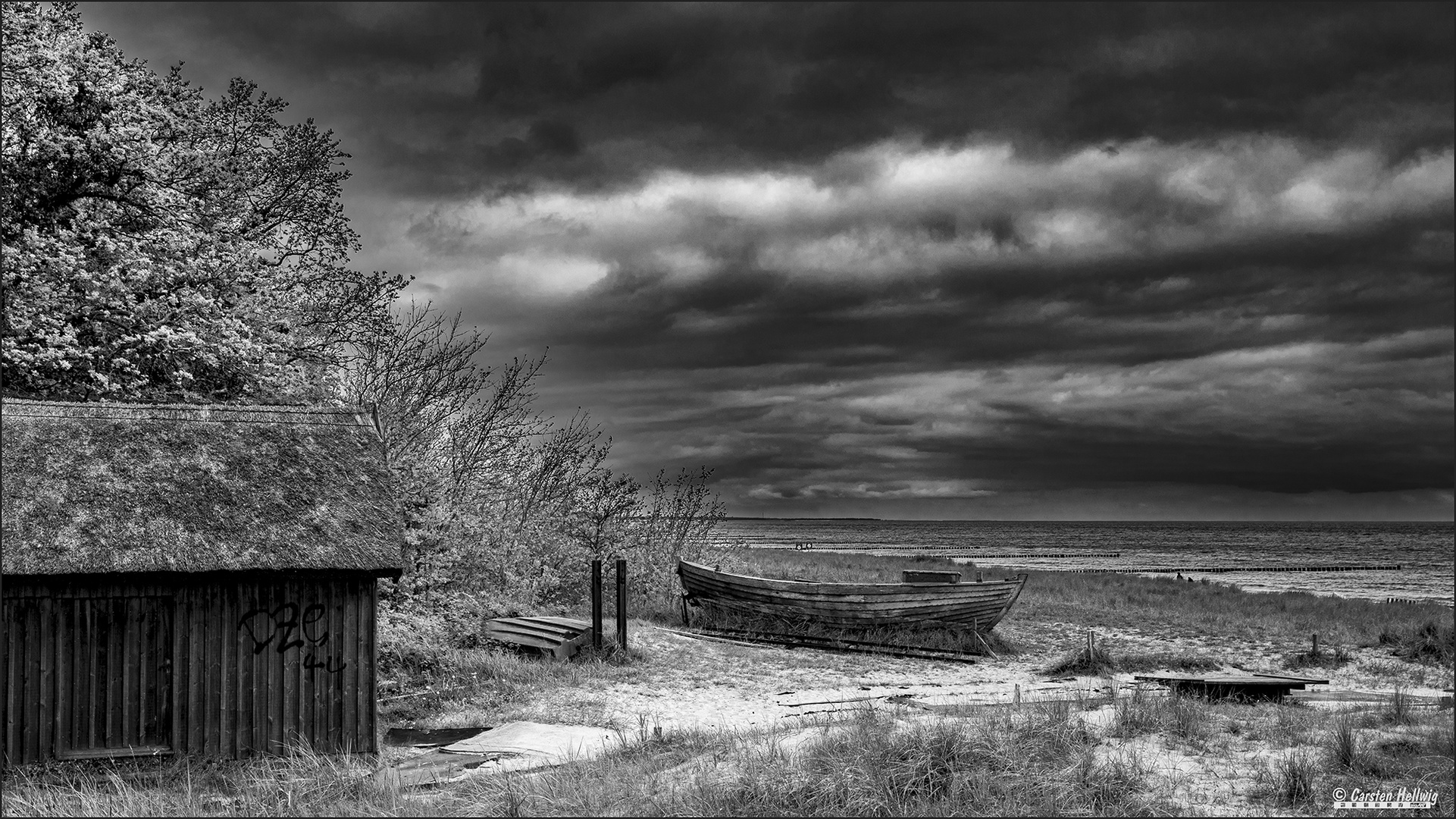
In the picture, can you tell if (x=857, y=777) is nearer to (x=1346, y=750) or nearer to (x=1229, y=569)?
(x=1346, y=750)

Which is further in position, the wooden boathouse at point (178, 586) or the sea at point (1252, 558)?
the sea at point (1252, 558)

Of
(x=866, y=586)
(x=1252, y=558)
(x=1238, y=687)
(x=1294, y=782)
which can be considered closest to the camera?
(x=1294, y=782)

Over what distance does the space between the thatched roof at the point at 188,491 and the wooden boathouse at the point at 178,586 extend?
0.8 inches

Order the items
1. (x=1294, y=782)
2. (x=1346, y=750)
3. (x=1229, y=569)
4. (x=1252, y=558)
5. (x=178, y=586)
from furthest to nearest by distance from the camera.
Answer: (x=1252, y=558), (x=1229, y=569), (x=178, y=586), (x=1346, y=750), (x=1294, y=782)

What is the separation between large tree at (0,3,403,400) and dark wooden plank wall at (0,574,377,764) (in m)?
7.78

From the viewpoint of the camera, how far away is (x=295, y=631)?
11.5 metres

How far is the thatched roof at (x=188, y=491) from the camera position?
35.0 ft

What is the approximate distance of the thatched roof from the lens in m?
10.7

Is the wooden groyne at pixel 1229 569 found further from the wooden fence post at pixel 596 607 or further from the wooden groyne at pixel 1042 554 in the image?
the wooden fence post at pixel 596 607

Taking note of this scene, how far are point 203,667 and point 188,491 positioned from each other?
1.85m

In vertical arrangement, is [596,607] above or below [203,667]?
below

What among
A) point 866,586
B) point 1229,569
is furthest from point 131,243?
point 1229,569

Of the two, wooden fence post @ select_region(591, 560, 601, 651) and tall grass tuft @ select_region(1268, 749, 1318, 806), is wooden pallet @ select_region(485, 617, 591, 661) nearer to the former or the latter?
wooden fence post @ select_region(591, 560, 601, 651)

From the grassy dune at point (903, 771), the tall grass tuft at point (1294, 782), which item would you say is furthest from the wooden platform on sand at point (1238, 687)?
the tall grass tuft at point (1294, 782)
